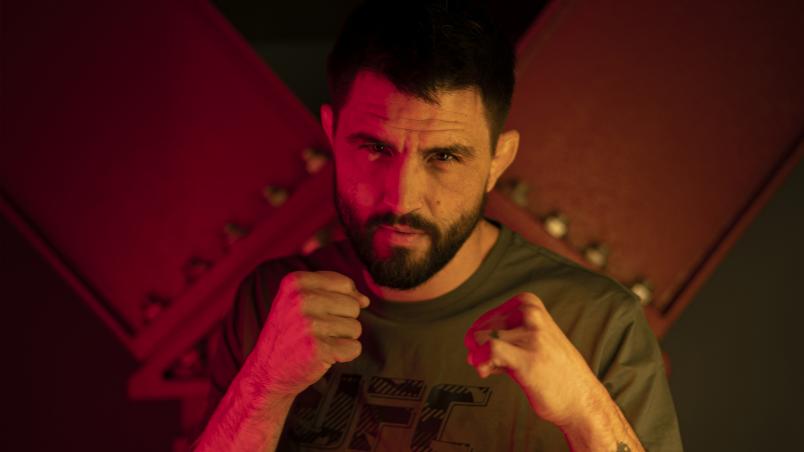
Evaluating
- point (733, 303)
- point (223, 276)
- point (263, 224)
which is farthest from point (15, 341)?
point (733, 303)

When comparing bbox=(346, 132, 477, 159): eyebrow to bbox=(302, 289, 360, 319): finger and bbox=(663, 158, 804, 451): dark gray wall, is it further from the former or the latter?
bbox=(663, 158, 804, 451): dark gray wall

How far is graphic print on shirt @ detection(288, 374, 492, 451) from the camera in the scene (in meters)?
1.17

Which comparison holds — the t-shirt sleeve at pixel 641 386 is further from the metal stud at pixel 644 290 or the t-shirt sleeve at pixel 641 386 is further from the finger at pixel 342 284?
the metal stud at pixel 644 290

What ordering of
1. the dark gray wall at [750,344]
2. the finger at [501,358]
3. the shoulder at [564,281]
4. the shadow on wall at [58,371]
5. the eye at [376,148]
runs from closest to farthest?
the finger at [501,358]
the eye at [376,148]
the shoulder at [564,281]
the dark gray wall at [750,344]
the shadow on wall at [58,371]

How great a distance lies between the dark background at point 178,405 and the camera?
1910 millimetres

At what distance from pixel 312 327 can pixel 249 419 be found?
0.67 ft

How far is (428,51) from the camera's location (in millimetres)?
1065

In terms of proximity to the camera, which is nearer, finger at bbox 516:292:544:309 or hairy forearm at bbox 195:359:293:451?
finger at bbox 516:292:544:309

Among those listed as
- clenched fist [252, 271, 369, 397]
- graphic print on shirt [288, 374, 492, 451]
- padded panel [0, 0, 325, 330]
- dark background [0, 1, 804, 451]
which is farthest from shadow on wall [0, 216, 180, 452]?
clenched fist [252, 271, 369, 397]

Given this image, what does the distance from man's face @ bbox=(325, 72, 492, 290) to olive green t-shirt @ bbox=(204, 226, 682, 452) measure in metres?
0.12

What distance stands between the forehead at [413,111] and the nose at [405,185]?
48 millimetres

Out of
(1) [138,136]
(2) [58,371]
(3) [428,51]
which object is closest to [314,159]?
(1) [138,136]

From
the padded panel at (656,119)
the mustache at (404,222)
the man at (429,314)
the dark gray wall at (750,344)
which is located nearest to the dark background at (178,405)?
the dark gray wall at (750,344)

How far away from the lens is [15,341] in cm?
207
